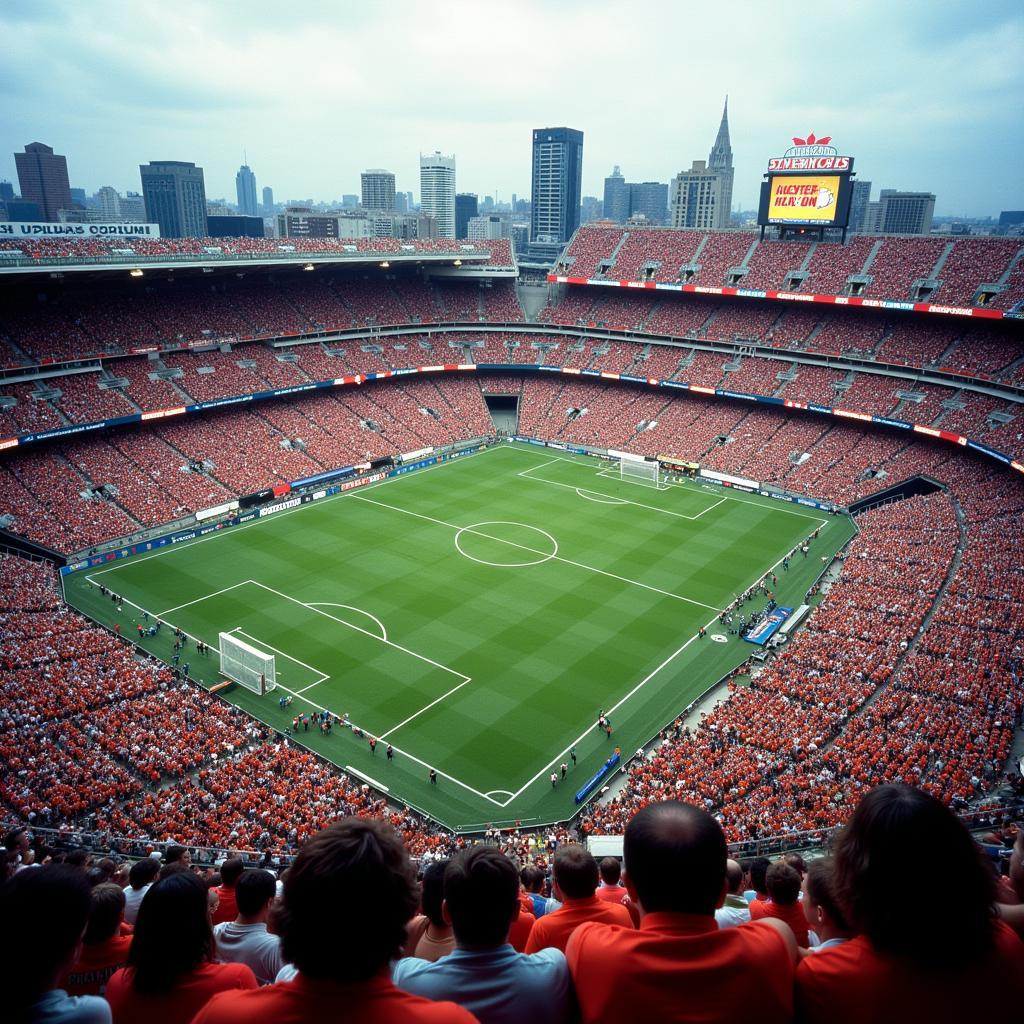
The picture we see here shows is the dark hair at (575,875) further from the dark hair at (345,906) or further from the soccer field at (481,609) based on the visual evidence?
the soccer field at (481,609)

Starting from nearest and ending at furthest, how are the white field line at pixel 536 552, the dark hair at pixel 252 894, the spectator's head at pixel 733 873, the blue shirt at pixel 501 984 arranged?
the blue shirt at pixel 501 984
the dark hair at pixel 252 894
the spectator's head at pixel 733 873
the white field line at pixel 536 552

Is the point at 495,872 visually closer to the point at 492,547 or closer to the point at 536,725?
the point at 536,725

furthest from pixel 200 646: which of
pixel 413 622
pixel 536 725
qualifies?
pixel 536 725

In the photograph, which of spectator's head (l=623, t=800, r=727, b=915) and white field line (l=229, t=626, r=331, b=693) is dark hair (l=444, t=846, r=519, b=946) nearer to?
spectator's head (l=623, t=800, r=727, b=915)

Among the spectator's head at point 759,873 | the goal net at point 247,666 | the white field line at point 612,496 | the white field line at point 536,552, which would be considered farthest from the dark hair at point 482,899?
the white field line at point 612,496

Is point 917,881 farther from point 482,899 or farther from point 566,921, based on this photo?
point 566,921

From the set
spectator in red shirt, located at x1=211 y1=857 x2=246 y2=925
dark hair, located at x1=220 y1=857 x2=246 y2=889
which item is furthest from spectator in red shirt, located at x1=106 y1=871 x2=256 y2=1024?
dark hair, located at x1=220 y1=857 x2=246 y2=889
